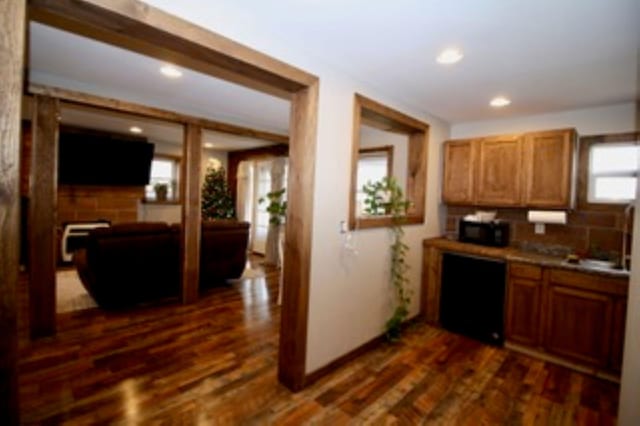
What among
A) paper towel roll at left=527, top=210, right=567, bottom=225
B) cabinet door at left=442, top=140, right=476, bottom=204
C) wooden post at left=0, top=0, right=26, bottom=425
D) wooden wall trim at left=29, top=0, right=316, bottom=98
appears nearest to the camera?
wooden post at left=0, top=0, right=26, bottom=425

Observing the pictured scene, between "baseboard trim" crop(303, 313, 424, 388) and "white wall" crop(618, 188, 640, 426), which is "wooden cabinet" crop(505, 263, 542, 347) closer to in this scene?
"baseboard trim" crop(303, 313, 424, 388)

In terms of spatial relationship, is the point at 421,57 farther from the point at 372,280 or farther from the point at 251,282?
the point at 251,282

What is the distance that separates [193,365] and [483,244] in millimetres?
3105

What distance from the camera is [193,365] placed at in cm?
260

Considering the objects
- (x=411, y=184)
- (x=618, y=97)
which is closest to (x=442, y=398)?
(x=411, y=184)

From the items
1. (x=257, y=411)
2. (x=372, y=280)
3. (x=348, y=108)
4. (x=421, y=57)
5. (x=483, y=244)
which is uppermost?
(x=421, y=57)

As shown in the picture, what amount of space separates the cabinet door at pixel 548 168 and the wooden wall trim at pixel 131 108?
353cm

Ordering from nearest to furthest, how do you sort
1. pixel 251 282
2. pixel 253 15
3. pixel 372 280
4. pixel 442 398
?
pixel 253 15
pixel 442 398
pixel 372 280
pixel 251 282

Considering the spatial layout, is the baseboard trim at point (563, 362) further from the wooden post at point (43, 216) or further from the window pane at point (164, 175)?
the window pane at point (164, 175)

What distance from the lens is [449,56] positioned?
2.17m

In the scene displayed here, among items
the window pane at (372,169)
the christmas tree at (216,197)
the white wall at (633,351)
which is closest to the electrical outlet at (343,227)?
the white wall at (633,351)

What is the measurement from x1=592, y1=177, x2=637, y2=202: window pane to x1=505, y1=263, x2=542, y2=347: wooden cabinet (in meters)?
1.06

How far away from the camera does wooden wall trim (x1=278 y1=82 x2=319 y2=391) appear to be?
2.25 meters

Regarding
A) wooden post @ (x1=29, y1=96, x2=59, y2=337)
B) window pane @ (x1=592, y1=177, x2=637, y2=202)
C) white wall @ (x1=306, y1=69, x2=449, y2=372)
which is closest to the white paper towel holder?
window pane @ (x1=592, y1=177, x2=637, y2=202)
